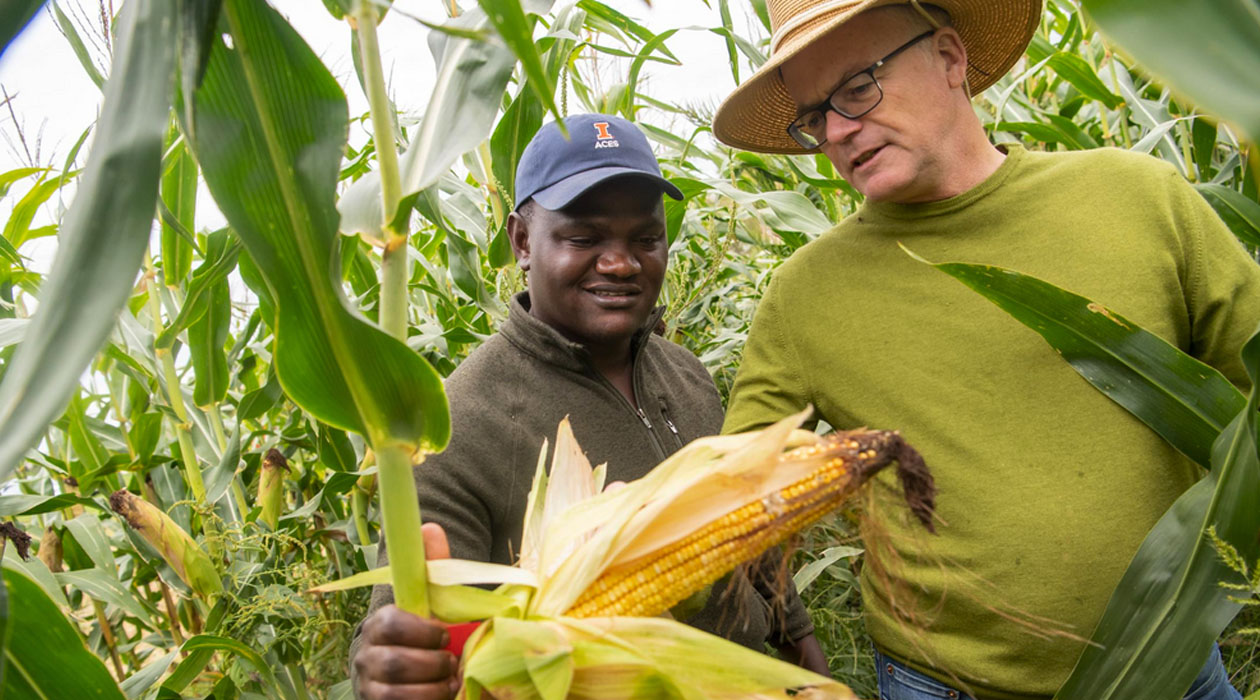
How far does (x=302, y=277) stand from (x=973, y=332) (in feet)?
4.12

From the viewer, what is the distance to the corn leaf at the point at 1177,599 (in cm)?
113

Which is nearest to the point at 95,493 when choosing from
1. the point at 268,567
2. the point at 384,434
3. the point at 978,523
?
the point at 268,567

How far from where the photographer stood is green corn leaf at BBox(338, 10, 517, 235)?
3.10 feet

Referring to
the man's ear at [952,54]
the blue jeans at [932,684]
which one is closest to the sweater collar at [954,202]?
the man's ear at [952,54]

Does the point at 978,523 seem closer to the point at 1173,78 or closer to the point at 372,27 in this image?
the point at 1173,78

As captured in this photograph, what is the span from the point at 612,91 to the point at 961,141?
4.80ft

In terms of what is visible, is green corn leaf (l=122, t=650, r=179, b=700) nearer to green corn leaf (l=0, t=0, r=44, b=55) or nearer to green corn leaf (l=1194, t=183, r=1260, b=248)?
green corn leaf (l=0, t=0, r=44, b=55)

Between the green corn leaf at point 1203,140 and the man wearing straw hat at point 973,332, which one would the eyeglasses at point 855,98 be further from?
the green corn leaf at point 1203,140

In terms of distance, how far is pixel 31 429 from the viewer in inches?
24.6

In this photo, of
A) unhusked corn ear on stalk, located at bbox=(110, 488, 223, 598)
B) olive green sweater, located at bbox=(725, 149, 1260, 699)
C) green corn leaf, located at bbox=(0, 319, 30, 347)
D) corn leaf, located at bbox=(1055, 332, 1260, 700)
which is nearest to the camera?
corn leaf, located at bbox=(1055, 332, 1260, 700)

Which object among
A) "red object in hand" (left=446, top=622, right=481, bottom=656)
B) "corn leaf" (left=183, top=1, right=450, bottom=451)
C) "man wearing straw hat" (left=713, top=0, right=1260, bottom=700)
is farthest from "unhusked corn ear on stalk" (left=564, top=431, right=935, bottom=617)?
"man wearing straw hat" (left=713, top=0, right=1260, bottom=700)

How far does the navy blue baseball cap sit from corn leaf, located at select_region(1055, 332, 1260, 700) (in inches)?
46.9

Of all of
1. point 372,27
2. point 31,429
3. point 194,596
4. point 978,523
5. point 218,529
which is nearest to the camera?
point 31,429

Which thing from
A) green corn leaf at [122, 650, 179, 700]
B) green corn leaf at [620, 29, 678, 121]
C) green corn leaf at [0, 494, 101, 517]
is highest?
green corn leaf at [620, 29, 678, 121]
